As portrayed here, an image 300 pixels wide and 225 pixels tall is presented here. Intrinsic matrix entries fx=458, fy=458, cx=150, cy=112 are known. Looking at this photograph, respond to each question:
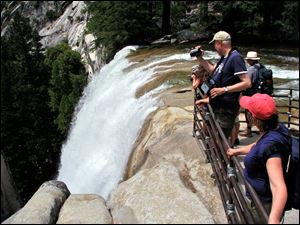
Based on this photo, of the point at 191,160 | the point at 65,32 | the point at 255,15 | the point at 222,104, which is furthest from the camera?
the point at 65,32

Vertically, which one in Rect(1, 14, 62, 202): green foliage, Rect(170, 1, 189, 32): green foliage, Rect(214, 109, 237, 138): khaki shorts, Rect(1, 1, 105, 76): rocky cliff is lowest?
Rect(1, 14, 62, 202): green foliage

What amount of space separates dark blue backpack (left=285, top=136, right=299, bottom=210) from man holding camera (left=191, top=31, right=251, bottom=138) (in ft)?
7.83

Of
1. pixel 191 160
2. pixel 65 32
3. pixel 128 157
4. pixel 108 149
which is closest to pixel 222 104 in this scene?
pixel 191 160

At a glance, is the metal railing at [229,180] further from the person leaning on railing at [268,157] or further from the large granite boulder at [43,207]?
the large granite boulder at [43,207]

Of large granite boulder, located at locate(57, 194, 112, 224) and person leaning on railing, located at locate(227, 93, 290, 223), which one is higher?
person leaning on railing, located at locate(227, 93, 290, 223)

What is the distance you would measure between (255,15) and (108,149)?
1683 cm

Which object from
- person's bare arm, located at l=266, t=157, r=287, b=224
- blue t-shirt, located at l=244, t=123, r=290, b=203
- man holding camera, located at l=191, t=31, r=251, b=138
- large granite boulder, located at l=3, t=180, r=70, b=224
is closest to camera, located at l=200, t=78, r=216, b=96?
man holding camera, located at l=191, t=31, r=251, b=138

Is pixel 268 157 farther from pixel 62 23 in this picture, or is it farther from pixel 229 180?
pixel 62 23

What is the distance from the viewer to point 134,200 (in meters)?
5.21

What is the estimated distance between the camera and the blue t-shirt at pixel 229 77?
20.6 feet

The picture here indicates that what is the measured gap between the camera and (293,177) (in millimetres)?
3969

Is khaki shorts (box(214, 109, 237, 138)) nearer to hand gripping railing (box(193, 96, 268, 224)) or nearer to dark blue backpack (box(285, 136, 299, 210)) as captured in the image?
hand gripping railing (box(193, 96, 268, 224))

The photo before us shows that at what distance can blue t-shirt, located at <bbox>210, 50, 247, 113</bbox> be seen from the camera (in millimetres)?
6277

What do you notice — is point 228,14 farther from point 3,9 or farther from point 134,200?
point 3,9
